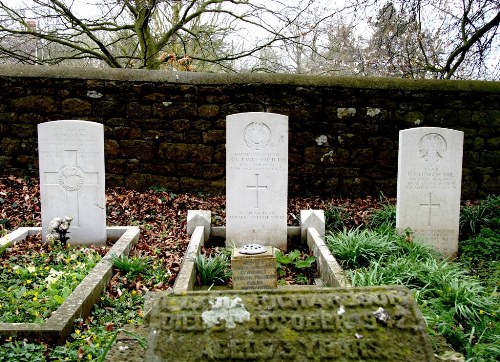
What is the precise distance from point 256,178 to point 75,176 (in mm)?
2069

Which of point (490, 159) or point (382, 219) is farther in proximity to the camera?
point (490, 159)

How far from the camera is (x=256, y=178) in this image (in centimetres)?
523

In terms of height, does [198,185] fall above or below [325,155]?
below

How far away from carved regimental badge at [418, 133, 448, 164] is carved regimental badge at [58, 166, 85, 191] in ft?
13.2

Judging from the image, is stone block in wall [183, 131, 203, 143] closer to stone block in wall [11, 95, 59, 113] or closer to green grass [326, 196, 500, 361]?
stone block in wall [11, 95, 59, 113]

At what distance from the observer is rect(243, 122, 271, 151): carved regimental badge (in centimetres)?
516

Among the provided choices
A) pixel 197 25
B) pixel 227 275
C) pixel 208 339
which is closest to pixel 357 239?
pixel 227 275

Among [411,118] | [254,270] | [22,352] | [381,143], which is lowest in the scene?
[22,352]

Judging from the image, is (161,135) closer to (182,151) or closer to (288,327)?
(182,151)

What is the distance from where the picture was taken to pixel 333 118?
7.16m

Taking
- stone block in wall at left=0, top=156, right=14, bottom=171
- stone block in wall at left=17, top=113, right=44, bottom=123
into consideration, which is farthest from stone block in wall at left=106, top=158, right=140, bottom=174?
stone block in wall at left=0, top=156, right=14, bottom=171

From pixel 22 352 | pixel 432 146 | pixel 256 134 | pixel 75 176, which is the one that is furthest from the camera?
pixel 432 146

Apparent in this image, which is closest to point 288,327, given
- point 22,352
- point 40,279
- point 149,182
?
point 22,352

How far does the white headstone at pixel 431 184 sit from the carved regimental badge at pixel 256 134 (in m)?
1.67
